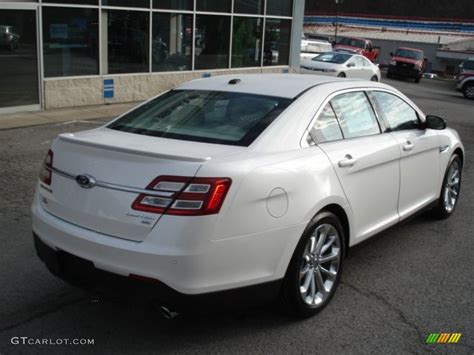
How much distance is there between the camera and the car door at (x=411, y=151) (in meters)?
4.91

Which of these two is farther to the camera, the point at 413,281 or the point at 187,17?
the point at 187,17

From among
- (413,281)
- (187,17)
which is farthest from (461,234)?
(187,17)

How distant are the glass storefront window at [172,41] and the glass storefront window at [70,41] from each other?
194 centimetres

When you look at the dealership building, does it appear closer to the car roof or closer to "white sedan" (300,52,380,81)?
"white sedan" (300,52,380,81)

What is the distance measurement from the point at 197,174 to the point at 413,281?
2328 mm

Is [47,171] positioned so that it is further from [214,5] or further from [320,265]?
[214,5]

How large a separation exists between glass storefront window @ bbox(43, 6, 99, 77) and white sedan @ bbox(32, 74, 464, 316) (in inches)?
329

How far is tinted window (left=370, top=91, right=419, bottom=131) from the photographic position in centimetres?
490

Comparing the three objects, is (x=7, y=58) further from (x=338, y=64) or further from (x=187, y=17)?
(x=338, y=64)

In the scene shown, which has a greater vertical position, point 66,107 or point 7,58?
point 7,58

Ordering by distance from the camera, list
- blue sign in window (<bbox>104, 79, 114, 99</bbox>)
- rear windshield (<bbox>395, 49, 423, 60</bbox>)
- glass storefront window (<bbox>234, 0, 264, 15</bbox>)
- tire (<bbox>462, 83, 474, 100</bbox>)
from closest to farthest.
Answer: blue sign in window (<bbox>104, 79, 114, 99</bbox>) < glass storefront window (<bbox>234, 0, 264, 15</bbox>) < tire (<bbox>462, 83, 474, 100</bbox>) < rear windshield (<bbox>395, 49, 423, 60</bbox>)

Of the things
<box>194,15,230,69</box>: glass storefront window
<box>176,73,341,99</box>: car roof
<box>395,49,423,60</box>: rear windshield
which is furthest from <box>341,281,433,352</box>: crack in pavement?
<box>395,49,423,60</box>: rear windshield

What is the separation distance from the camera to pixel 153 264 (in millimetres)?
3086

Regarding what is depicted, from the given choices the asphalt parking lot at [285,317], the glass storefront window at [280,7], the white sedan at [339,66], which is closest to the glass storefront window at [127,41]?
the glass storefront window at [280,7]
